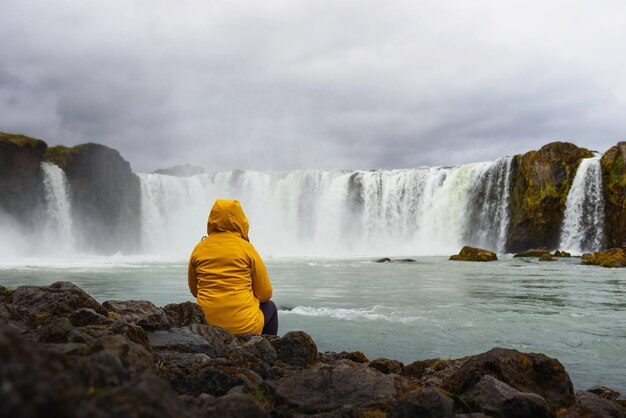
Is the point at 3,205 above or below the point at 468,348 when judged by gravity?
above

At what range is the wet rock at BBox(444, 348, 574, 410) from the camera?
4.50 m

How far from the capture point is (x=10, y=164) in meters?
45.0

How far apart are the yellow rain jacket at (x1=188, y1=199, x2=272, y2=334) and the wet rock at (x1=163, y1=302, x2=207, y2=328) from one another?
189 millimetres

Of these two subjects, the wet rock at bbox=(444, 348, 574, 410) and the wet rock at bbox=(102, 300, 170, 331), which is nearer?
the wet rock at bbox=(444, 348, 574, 410)

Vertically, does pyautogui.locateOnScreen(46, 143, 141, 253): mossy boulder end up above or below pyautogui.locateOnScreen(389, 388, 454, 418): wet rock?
above

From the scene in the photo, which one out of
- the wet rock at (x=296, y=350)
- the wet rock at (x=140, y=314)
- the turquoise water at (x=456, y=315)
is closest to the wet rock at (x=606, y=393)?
the turquoise water at (x=456, y=315)

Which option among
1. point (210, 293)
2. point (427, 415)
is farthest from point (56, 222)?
point (427, 415)

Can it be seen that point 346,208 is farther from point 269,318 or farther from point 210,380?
point 210,380

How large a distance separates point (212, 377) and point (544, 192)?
43.8m

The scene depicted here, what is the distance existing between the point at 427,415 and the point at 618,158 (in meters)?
42.3

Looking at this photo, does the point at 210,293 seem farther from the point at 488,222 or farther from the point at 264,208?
the point at 264,208

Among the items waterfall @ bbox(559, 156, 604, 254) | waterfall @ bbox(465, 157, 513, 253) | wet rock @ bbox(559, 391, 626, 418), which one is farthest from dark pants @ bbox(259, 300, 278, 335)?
waterfall @ bbox(465, 157, 513, 253)

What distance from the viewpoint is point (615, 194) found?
39.5m

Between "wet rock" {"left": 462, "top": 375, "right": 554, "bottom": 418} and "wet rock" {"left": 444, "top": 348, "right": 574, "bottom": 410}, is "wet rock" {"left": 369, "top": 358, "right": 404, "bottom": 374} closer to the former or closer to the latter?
"wet rock" {"left": 444, "top": 348, "right": 574, "bottom": 410}
